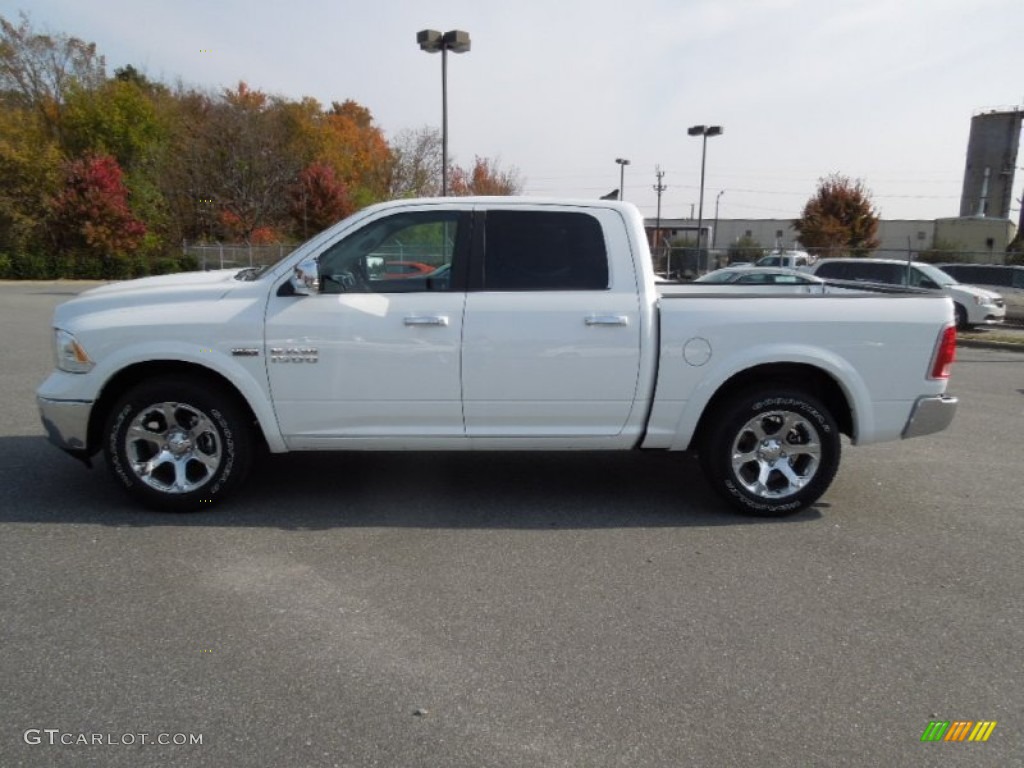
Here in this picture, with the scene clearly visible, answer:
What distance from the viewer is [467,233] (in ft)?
15.2

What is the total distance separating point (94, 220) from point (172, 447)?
38317 millimetres

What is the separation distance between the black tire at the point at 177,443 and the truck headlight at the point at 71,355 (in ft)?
0.95

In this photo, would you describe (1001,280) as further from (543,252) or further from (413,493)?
(413,493)

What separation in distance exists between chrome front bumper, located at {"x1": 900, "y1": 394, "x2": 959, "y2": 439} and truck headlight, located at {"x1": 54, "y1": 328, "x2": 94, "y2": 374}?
200 inches

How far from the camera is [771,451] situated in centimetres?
475

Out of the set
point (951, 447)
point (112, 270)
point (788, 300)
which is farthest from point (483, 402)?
point (112, 270)

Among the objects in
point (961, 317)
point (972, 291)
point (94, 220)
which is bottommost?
point (961, 317)

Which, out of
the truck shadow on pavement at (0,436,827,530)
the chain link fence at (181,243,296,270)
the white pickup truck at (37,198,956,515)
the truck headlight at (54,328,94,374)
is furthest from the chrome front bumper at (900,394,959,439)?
the chain link fence at (181,243,296,270)

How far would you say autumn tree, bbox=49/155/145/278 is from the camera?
36.6 metres

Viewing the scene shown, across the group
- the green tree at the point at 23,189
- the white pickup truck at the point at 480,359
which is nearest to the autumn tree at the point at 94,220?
the green tree at the point at 23,189

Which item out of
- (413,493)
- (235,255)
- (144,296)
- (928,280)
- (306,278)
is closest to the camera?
(306,278)

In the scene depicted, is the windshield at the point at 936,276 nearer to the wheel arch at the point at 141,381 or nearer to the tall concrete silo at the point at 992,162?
the wheel arch at the point at 141,381

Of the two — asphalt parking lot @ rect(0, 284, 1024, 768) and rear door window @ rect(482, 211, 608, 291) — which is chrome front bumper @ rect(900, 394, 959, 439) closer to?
asphalt parking lot @ rect(0, 284, 1024, 768)

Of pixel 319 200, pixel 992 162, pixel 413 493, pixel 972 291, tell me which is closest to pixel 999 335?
pixel 972 291
